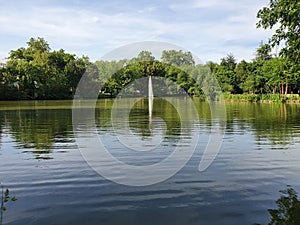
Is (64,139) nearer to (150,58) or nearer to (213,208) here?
(213,208)

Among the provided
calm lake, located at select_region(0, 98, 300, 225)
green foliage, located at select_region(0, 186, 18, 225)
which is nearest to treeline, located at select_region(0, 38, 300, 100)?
calm lake, located at select_region(0, 98, 300, 225)

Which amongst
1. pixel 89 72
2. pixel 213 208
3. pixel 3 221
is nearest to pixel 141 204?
pixel 213 208

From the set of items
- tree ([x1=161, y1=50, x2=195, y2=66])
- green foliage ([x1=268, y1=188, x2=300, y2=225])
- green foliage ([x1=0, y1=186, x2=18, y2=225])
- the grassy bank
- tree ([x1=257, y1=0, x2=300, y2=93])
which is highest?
tree ([x1=161, y1=50, x2=195, y2=66])

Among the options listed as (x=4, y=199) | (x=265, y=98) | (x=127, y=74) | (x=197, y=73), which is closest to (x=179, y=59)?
(x=197, y=73)

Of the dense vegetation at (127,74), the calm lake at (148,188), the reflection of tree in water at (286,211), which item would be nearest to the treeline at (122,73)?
the dense vegetation at (127,74)

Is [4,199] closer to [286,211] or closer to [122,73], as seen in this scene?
[286,211]

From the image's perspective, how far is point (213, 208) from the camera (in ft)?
20.9

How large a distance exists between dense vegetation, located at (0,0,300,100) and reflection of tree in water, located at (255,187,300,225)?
51066 mm

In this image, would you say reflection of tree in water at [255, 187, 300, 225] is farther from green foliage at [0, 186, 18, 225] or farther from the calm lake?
green foliage at [0, 186, 18, 225]

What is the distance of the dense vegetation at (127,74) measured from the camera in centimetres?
7244

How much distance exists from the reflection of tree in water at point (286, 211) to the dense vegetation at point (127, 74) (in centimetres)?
5107

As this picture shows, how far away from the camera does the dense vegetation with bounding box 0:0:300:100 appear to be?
238 ft

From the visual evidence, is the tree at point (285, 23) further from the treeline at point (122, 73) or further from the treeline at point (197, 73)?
the treeline at point (197, 73)

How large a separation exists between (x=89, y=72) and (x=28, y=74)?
22.0 meters
